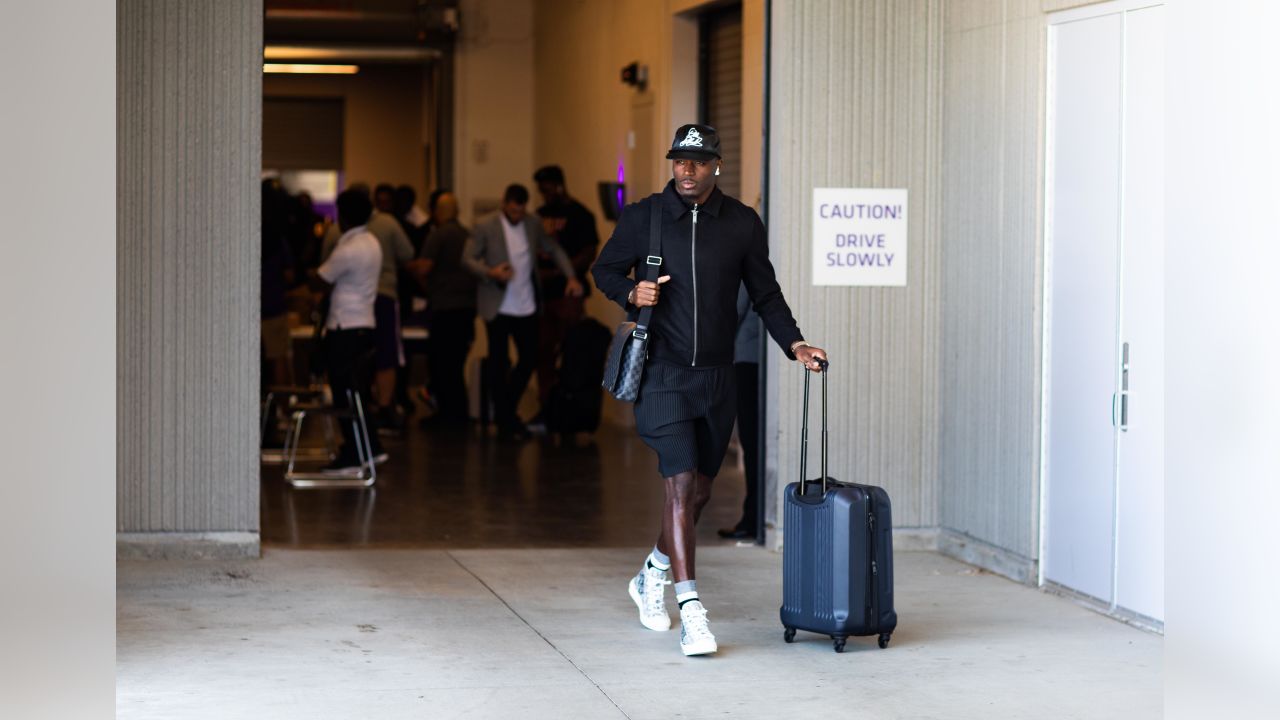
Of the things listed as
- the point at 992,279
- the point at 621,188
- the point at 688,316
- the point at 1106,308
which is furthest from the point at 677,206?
the point at 621,188

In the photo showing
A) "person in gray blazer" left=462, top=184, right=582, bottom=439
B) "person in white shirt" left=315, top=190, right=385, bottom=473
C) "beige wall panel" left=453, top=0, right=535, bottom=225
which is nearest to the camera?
"person in white shirt" left=315, top=190, right=385, bottom=473

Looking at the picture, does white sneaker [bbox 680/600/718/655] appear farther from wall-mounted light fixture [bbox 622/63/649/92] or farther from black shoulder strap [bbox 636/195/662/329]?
wall-mounted light fixture [bbox 622/63/649/92]

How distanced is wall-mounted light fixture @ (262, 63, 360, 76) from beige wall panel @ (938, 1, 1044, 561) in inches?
617

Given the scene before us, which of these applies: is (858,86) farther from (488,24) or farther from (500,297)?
(488,24)

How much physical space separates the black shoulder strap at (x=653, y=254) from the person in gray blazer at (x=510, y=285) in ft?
20.6

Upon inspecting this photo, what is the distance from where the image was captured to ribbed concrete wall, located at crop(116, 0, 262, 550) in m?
7.17

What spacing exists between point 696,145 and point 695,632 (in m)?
1.67

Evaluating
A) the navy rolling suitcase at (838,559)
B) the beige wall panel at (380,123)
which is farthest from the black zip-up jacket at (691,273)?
the beige wall panel at (380,123)

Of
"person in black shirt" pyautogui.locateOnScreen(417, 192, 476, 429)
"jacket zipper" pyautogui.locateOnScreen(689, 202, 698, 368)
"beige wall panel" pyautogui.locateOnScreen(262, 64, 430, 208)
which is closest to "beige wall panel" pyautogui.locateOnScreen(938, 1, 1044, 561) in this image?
"jacket zipper" pyautogui.locateOnScreen(689, 202, 698, 368)

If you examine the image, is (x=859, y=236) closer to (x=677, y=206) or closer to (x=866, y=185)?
(x=866, y=185)
